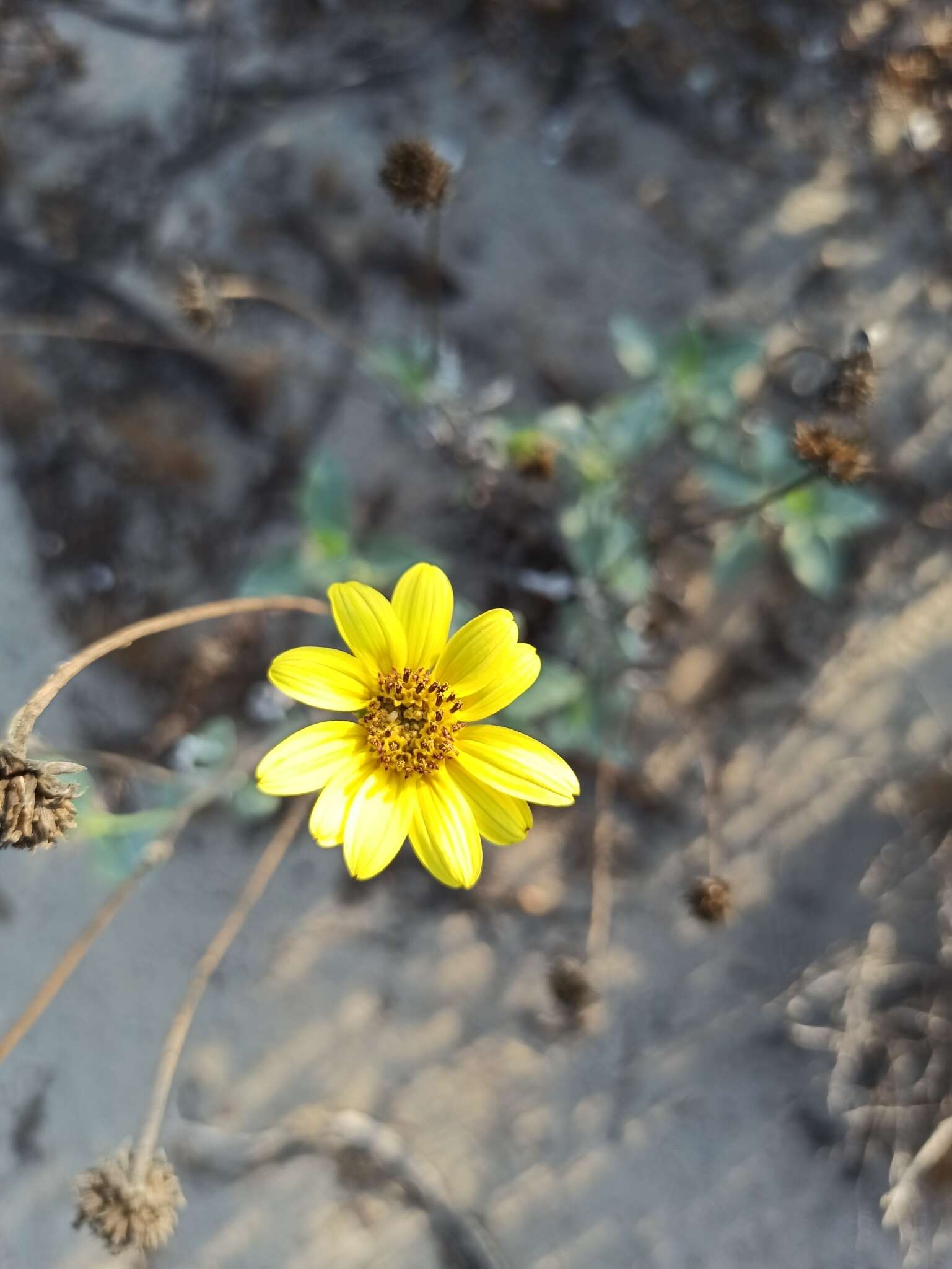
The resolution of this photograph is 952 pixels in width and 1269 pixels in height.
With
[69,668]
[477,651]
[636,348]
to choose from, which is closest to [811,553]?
[636,348]

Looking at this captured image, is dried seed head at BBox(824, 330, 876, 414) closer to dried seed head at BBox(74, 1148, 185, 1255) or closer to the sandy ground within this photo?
the sandy ground

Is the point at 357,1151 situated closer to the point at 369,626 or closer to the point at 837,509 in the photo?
the point at 369,626

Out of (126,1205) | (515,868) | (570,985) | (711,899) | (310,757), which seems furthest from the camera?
(515,868)

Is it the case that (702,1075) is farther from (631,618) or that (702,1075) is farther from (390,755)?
(390,755)

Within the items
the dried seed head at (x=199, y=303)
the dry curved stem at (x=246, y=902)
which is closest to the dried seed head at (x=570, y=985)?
the dry curved stem at (x=246, y=902)

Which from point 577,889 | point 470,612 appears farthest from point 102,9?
point 577,889

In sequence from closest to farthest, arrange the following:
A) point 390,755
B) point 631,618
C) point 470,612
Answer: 1. point 390,755
2. point 470,612
3. point 631,618

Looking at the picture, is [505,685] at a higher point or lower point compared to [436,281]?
lower
